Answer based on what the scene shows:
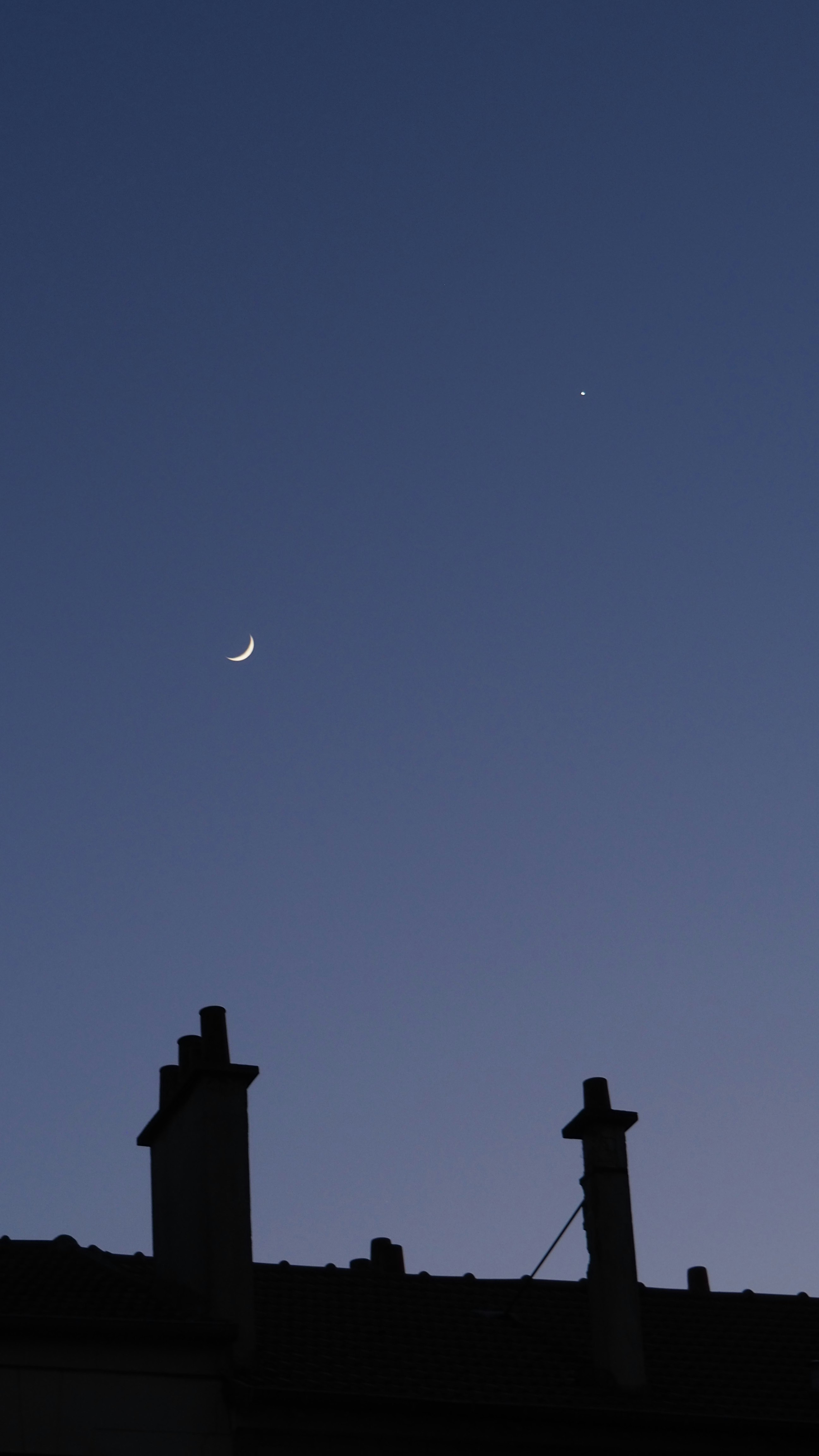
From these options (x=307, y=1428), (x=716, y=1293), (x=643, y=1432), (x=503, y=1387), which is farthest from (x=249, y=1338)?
(x=716, y=1293)

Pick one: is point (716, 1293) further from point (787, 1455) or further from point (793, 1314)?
point (787, 1455)

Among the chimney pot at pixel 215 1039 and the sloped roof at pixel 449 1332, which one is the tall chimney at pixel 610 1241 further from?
the chimney pot at pixel 215 1039

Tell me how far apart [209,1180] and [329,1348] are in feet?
6.44

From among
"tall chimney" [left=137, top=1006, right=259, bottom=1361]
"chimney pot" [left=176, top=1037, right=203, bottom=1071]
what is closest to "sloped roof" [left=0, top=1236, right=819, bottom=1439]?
"tall chimney" [left=137, top=1006, right=259, bottom=1361]

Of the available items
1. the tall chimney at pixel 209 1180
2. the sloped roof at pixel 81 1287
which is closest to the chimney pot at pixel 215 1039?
the tall chimney at pixel 209 1180

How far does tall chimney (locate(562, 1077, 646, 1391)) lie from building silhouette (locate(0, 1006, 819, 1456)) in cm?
2

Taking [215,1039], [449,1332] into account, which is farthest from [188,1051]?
[449,1332]

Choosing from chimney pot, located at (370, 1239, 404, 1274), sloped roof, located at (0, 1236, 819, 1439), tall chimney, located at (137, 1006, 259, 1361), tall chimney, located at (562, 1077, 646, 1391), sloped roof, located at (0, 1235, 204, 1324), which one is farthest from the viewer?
chimney pot, located at (370, 1239, 404, 1274)

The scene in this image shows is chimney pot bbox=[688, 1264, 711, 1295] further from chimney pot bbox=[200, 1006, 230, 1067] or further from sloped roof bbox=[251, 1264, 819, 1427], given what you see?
chimney pot bbox=[200, 1006, 230, 1067]

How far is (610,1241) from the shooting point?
61.2 ft

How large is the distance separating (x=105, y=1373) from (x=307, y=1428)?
175cm

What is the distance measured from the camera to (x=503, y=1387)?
17.4 meters

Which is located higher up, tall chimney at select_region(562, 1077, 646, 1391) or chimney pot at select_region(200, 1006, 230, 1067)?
chimney pot at select_region(200, 1006, 230, 1067)

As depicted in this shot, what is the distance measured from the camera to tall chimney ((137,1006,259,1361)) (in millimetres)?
17031
